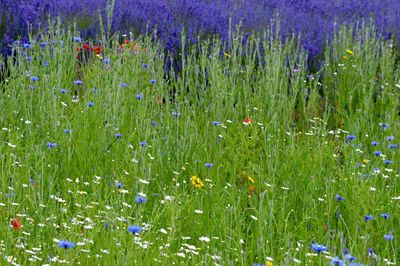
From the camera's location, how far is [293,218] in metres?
3.78

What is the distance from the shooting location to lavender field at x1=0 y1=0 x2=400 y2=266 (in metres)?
3.06

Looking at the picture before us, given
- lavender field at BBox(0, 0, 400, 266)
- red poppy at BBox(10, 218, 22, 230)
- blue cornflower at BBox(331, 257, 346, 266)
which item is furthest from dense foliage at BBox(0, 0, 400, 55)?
blue cornflower at BBox(331, 257, 346, 266)

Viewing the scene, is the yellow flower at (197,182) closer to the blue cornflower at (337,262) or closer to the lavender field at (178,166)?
the lavender field at (178,166)

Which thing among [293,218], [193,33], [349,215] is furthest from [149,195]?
[193,33]

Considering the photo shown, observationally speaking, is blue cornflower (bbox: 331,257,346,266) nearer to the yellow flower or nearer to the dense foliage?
the yellow flower

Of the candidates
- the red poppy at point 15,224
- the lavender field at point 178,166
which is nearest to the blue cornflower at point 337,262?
the lavender field at point 178,166

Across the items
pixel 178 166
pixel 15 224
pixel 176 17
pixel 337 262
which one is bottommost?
pixel 178 166

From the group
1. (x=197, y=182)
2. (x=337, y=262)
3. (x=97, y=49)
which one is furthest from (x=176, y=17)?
(x=337, y=262)

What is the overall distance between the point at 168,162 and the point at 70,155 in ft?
1.75

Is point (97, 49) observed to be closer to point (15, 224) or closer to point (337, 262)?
point (15, 224)

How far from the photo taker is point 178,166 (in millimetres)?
4133

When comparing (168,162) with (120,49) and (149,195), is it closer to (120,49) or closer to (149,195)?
(149,195)

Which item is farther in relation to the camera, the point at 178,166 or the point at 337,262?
the point at 178,166

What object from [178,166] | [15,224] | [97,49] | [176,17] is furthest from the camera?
[176,17]
